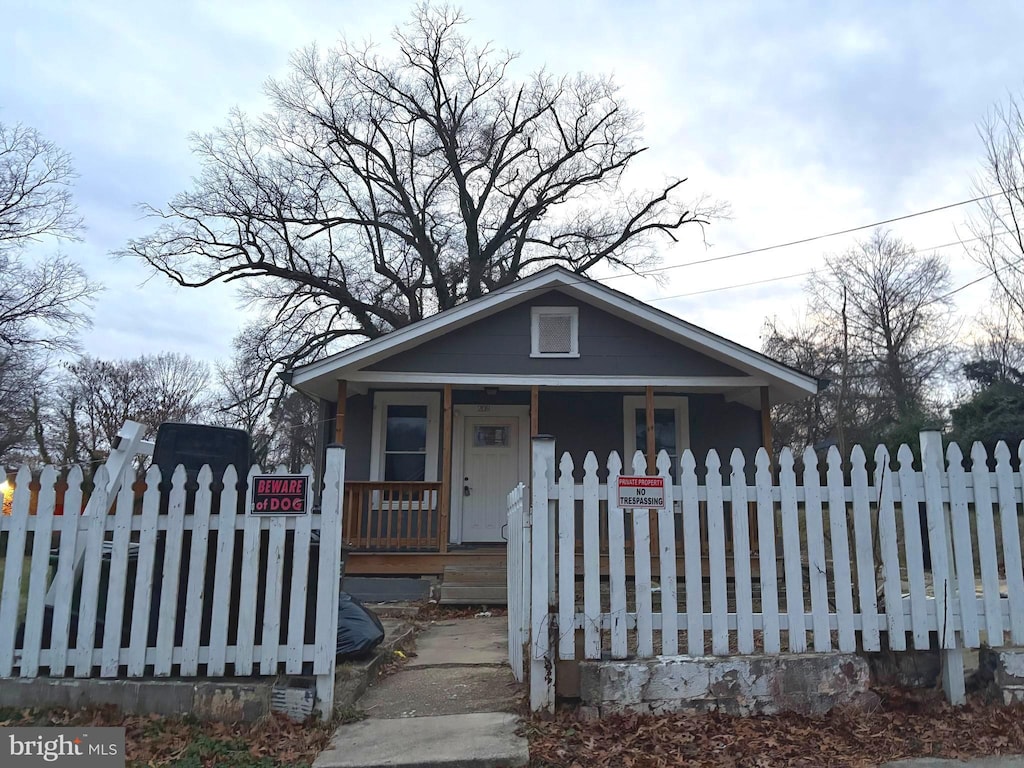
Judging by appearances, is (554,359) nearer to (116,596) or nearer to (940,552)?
(940,552)

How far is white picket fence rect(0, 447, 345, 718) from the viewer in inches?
161

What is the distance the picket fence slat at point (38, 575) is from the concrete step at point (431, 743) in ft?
6.19

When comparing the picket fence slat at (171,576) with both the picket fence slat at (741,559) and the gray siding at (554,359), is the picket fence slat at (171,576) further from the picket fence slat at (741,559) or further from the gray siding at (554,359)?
the gray siding at (554,359)

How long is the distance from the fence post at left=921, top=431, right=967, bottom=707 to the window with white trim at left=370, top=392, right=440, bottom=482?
26.4 feet

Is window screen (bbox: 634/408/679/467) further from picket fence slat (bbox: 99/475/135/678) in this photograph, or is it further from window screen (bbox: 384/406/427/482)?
picket fence slat (bbox: 99/475/135/678)

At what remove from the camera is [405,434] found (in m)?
11.6

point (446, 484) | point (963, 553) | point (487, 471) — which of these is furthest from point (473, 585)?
point (963, 553)

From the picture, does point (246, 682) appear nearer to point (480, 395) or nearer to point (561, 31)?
point (480, 395)

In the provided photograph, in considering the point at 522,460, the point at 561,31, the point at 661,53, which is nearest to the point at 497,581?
the point at 522,460

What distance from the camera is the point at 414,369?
1049cm

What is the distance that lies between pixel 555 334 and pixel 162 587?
7445mm

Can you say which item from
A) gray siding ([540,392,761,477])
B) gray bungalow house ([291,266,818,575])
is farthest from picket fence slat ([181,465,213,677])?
gray siding ([540,392,761,477])

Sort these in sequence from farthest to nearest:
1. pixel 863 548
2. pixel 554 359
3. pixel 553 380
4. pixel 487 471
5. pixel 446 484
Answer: pixel 487 471 → pixel 554 359 → pixel 553 380 → pixel 446 484 → pixel 863 548

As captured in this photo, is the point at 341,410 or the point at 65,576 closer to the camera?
the point at 65,576
